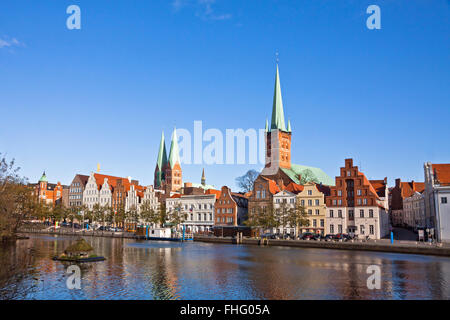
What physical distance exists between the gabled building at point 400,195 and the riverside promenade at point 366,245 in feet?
182

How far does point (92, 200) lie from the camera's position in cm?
14012

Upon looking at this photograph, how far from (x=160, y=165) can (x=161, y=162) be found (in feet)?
4.90

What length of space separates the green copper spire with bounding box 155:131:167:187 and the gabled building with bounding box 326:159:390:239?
10649 centimetres

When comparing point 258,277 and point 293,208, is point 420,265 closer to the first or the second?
point 258,277

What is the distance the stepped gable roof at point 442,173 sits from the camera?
6719cm

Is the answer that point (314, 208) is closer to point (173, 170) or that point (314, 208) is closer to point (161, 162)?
point (173, 170)

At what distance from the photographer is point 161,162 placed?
18025 centimetres

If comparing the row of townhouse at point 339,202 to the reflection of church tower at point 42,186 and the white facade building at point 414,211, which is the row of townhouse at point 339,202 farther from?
the reflection of church tower at point 42,186

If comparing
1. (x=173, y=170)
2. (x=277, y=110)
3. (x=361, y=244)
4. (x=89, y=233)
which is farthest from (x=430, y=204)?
(x=173, y=170)

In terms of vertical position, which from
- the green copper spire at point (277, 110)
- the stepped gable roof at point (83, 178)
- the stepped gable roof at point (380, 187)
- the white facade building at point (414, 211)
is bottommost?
the white facade building at point (414, 211)

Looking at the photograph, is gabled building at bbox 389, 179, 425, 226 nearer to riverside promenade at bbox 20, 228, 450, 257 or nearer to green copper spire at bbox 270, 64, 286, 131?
green copper spire at bbox 270, 64, 286, 131

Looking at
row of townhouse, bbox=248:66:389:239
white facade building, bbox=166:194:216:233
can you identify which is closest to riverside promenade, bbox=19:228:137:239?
white facade building, bbox=166:194:216:233

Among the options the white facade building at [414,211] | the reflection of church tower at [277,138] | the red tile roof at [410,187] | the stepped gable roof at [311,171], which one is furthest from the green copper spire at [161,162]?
the white facade building at [414,211]
